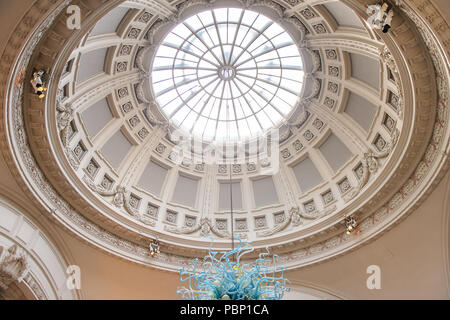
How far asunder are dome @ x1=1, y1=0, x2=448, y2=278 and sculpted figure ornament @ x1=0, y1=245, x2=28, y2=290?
1525mm

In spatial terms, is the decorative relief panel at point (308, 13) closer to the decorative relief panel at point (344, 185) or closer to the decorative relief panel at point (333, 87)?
the decorative relief panel at point (333, 87)

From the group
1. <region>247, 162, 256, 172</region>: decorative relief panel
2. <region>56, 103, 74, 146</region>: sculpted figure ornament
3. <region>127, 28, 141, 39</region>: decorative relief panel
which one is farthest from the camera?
<region>247, 162, 256, 172</region>: decorative relief panel

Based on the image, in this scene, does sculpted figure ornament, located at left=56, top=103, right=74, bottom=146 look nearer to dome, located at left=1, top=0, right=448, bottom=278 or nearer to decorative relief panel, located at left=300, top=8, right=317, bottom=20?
dome, located at left=1, top=0, right=448, bottom=278

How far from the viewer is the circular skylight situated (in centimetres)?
1498

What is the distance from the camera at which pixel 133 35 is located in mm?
Result: 13352

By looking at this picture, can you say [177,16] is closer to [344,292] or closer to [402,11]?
[402,11]

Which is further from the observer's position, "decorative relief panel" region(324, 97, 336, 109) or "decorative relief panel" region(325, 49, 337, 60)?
"decorative relief panel" region(324, 97, 336, 109)

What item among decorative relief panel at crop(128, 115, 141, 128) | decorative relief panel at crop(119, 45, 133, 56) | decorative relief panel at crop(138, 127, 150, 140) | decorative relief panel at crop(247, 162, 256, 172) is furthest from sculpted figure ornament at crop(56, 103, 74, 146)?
decorative relief panel at crop(247, 162, 256, 172)

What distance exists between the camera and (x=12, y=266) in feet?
29.9

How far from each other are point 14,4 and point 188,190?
10526 millimetres

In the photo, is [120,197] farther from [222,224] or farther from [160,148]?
[222,224]

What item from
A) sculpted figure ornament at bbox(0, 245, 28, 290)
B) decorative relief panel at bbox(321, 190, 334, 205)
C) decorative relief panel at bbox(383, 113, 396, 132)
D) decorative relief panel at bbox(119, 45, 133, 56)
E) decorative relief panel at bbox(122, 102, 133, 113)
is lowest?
sculpted figure ornament at bbox(0, 245, 28, 290)

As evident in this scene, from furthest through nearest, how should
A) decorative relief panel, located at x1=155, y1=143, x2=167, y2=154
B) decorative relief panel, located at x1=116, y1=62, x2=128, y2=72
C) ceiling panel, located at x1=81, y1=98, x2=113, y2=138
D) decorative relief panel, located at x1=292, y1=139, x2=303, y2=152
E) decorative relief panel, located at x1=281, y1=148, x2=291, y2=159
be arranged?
decorative relief panel, located at x1=281, y1=148, x2=291, y2=159
decorative relief panel, located at x1=292, y1=139, x2=303, y2=152
decorative relief panel, located at x1=155, y1=143, x2=167, y2=154
decorative relief panel, located at x1=116, y1=62, x2=128, y2=72
ceiling panel, located at x1=81, y1=98, x2=113, y2=138
